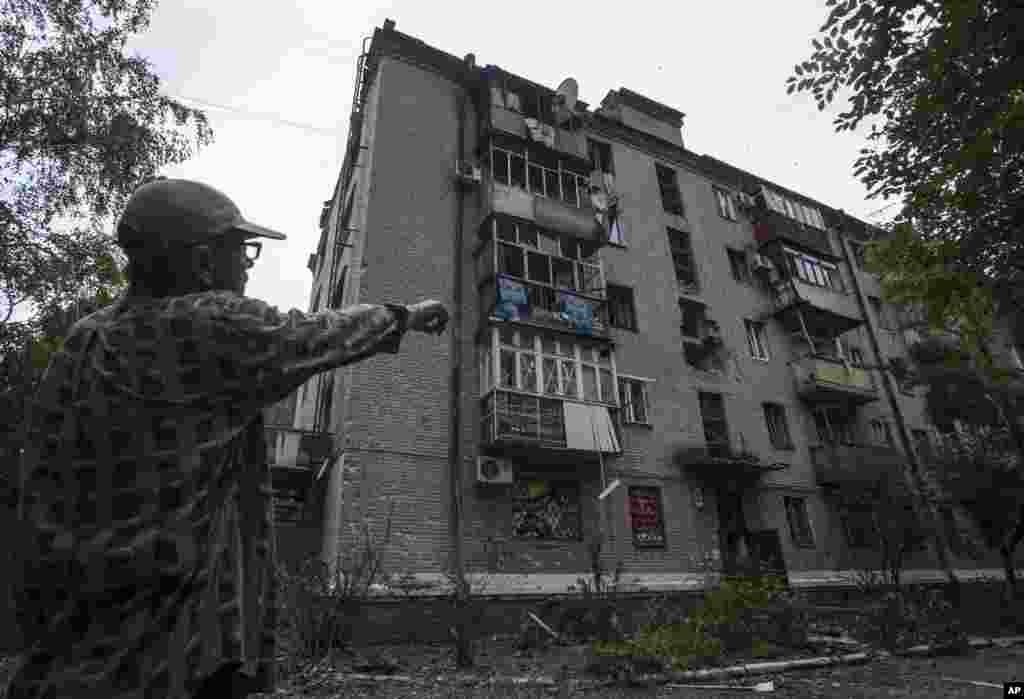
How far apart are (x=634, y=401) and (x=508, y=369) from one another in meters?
4.47

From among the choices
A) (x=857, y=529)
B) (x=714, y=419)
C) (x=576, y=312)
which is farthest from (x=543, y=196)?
(x=857, y=529)

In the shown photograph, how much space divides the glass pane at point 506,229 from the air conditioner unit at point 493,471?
6.29m

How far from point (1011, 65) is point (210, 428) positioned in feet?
29.3

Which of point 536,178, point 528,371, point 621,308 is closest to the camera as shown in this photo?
point 528,371

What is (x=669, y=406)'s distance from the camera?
653 inches

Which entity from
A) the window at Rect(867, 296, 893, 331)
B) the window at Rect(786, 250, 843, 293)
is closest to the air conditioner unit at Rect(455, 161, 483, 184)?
the window at Rect(786, 250, 843, 293)

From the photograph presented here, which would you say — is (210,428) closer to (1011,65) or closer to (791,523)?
(1011,65)

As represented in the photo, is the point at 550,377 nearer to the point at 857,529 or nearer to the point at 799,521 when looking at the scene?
the point at 799,521

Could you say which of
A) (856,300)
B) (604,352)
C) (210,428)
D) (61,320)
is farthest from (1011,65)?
(856,300)

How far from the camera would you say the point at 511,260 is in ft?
51.7

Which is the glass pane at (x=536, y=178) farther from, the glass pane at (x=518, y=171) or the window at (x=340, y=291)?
the window at (x=340, y=291)

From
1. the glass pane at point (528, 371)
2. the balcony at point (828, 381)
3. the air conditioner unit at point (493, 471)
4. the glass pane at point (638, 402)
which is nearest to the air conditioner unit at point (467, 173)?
the glass pane at point (528, 371)

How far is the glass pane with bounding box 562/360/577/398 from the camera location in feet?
47.2

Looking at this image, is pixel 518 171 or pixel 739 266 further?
pixel 739 266
